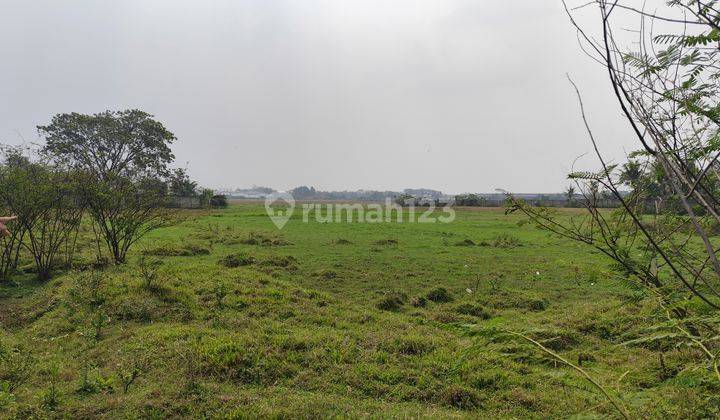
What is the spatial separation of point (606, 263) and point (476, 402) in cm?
203

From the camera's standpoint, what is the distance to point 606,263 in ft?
8.67

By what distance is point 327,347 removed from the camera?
4926mm

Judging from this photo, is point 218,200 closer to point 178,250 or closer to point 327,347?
point 178,250

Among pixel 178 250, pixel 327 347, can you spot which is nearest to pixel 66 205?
pixel 178 250

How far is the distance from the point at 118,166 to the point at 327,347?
31.8 metres

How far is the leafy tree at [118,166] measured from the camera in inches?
→ 401

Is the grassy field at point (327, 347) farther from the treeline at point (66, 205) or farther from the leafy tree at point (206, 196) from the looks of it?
the leafy tree at point (206, 196)

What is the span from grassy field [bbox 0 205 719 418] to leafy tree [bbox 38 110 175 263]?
1.68m

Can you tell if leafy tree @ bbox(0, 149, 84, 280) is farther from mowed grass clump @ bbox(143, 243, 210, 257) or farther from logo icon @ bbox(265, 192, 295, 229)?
logo icon @ bbox(265, 192, 295, 229)

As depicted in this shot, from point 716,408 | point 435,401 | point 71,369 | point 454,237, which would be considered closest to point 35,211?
point 71,369

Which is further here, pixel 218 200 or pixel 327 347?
pixel 218 200

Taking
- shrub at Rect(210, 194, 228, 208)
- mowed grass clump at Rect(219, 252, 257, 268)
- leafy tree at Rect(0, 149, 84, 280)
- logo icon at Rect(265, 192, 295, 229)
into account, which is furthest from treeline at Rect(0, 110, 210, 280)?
shrub at Rect(210, 194, 228, 208)

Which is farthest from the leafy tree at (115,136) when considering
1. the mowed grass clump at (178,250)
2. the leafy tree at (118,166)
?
the mowed grass clump at (178,250)

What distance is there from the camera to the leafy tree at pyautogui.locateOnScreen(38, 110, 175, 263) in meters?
10.2
